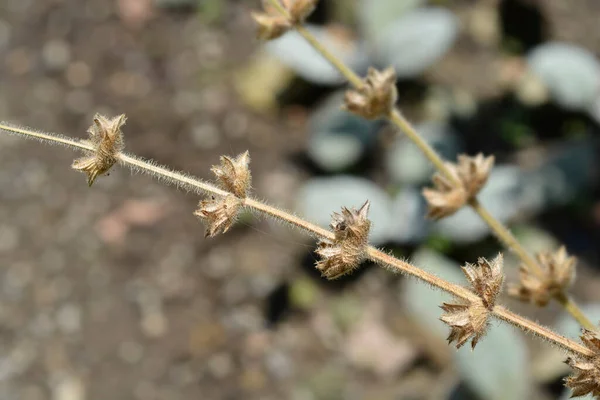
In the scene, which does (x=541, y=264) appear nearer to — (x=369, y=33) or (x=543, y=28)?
(x=369, y=33)

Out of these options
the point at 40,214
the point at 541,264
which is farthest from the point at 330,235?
the point at 40,214

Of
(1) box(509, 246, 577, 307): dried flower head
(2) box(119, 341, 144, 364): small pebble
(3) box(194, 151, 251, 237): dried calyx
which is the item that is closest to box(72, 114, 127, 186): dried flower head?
(3) box(194, 151, 251, 237): dried calyx

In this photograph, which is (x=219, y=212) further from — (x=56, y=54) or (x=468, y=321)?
(x=56, y=54)

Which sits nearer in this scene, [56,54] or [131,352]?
[131,352]

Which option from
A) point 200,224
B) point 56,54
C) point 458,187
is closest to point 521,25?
point 200,224

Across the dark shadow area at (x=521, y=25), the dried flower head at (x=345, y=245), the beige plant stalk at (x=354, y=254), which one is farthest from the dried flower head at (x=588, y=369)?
the dark shadow area at (x=521, y=25)

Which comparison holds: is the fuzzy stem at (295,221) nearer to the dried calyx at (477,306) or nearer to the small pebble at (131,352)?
the dried calyx at (477,306)

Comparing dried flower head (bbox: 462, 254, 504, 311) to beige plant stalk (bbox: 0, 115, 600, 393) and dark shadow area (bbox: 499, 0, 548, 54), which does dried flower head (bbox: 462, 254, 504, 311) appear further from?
dark shadow area (bbox: 499, 0, 548, 54)
